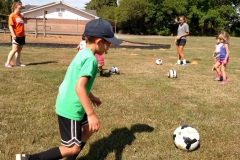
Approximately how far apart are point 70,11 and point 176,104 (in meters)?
56.5

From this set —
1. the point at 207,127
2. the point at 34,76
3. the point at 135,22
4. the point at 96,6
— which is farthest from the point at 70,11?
the point at 207,127

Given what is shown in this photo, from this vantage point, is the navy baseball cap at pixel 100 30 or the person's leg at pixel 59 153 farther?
the person's leg at pixel 59 153

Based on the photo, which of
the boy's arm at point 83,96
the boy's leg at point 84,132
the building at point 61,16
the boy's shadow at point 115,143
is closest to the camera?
the boy's arm at point 83,96

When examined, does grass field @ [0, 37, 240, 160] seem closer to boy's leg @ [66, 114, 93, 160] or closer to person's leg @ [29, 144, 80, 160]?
boy's leg @ [66, 114, 93, 160]

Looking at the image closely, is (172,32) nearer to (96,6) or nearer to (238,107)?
(96,6)

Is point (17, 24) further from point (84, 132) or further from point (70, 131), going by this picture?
point (70, 131)

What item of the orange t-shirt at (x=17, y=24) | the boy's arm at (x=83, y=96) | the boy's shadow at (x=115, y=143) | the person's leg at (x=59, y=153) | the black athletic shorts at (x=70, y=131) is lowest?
the boy's shadow at (x=115, y=143)

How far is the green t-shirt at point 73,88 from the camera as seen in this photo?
8.82 feet

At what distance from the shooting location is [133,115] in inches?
199

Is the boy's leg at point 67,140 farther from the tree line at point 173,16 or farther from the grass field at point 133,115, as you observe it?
the tree line at point 173,16

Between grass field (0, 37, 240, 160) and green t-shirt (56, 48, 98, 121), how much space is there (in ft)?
3.11

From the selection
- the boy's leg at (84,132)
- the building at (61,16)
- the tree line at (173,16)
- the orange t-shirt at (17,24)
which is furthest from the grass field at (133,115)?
the building at (61,16)

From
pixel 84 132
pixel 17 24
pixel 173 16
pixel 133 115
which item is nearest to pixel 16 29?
pixel 17 24

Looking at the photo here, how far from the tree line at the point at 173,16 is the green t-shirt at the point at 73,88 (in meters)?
49.9
